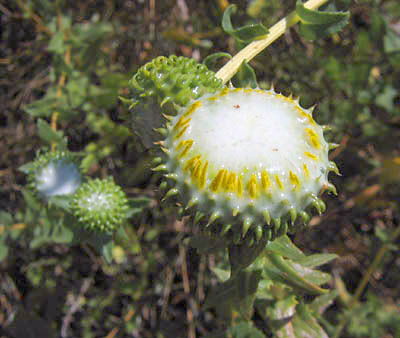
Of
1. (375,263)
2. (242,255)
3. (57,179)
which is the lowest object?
(375,263)

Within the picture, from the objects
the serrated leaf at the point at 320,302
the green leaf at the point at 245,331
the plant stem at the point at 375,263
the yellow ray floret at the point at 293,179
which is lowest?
the plant stem at the point at 375,263

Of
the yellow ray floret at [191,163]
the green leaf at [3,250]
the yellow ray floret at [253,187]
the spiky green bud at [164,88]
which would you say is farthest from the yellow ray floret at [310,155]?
the green leaf at [3,250]

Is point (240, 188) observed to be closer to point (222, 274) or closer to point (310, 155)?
point (310, 155)

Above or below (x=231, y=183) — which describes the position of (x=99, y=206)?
below

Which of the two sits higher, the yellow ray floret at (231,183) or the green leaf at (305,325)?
the yellow ray floret at (231,183)

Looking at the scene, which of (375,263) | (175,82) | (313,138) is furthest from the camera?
(375,263)

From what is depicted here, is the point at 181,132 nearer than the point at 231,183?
No

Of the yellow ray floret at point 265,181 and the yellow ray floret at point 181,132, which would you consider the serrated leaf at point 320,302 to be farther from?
the yellow ray floret at point 181,132

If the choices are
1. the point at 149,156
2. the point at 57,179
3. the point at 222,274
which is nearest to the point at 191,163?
the point at 222,274

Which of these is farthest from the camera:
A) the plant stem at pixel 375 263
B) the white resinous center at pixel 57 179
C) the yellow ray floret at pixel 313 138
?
the plant stem at pixel 375 263
